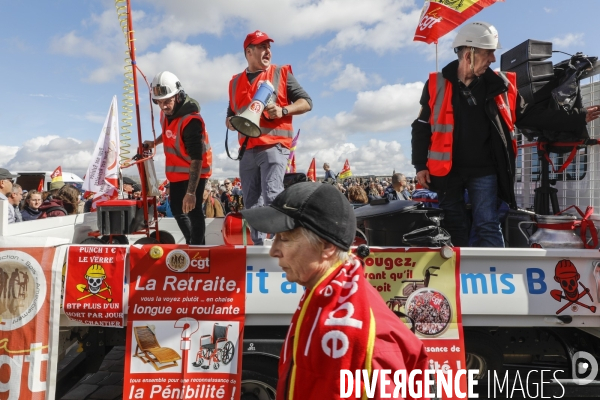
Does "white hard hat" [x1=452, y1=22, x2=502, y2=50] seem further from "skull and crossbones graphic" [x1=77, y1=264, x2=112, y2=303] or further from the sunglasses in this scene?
"skull and crossbones graphic" [x1=77, y1=264, x2=112, y2=303]

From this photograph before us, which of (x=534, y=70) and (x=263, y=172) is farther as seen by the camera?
(x=534, y=70)

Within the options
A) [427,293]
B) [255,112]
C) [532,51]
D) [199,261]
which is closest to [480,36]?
[532,51]

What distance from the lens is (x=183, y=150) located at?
4.23 metres

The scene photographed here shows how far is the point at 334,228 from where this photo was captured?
4.54 ft

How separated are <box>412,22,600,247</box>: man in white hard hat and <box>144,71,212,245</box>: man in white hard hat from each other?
1937 mm

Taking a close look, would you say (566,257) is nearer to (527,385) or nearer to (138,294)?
(527,385)

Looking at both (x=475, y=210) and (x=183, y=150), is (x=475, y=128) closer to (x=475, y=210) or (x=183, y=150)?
(x=475, y=210)

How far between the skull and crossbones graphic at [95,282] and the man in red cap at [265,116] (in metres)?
1.48

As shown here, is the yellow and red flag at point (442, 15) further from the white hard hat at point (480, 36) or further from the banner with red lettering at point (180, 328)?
the banner with red lettering at point (180, 328)

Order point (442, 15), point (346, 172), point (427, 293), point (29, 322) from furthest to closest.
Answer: point (346, 172)
point (442, 15)
point (427, 293)
point (29, 322)

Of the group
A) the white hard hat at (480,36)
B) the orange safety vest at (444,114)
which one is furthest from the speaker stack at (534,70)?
the white hard hat at (480,36)

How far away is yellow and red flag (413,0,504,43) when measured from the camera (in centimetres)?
533

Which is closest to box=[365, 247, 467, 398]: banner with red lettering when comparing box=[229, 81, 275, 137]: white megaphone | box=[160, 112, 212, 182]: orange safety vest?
box=[229, 81, 275, 137]: white megaphone

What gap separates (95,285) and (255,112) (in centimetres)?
161
